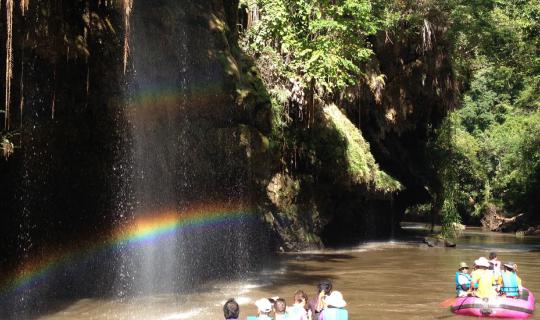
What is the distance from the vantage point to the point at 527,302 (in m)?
12.6

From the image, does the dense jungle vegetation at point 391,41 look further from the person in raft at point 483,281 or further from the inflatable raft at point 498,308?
the inflatable raft at point 498,308

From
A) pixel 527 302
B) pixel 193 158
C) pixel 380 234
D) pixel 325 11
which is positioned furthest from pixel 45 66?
pixel 380 234

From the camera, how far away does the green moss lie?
25516mm

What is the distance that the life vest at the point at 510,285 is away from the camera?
1280cm

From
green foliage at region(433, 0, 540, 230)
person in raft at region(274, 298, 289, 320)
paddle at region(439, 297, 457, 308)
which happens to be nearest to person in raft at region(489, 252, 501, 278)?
paddle at region(439, 297, 457, 308)

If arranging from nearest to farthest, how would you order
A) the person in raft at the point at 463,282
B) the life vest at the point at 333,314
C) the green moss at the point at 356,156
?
the life vest at the point at 333,314, the person in raft at the point at 463,282, the green moss at the point at 356,156

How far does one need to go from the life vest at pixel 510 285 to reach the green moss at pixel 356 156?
12650 mm

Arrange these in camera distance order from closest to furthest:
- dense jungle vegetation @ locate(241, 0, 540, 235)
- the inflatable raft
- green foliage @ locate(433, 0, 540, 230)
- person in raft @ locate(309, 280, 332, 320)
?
person in raft @ locate(309, 280, 332, 320) → the inflatable raft → dense jungle vegetation @ locate(241, 0, 540, 235) → green foliage @ locate(433, 0, 540, 230)

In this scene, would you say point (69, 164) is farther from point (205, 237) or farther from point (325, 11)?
point (325, 11)

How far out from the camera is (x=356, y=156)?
1031 inches

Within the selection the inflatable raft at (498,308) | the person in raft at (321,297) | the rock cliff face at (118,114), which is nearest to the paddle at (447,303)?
the inflatable raft at (498,308)

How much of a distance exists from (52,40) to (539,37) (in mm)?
23445

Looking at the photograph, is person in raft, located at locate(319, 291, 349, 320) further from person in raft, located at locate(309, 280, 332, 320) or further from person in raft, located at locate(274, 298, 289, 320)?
person in raft, located at locate(274, 298, 289, 320)

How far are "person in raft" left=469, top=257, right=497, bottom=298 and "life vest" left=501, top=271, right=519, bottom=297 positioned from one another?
0.30m
